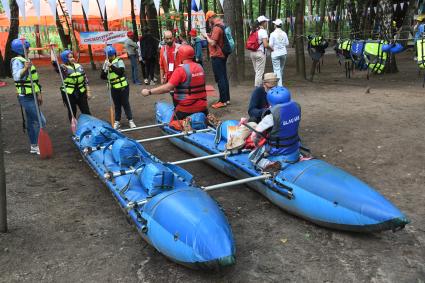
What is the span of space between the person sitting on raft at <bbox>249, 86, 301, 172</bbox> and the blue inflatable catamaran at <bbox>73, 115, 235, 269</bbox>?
1062mm

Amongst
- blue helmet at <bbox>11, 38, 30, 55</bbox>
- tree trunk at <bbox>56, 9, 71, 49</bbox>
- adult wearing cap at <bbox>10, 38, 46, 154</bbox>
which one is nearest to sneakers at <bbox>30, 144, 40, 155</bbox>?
adult wearing cap at <bbox>10, 38, 46, 154</bbox>

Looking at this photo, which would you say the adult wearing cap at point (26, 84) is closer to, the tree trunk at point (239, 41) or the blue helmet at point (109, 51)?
the blue helmet at point (109, 51)

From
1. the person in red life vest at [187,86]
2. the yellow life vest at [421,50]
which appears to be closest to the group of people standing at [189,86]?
the person in red life vest at [187,86]

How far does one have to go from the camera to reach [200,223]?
11.4 ft

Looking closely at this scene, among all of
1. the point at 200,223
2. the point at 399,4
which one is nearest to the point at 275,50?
the point at 200,223

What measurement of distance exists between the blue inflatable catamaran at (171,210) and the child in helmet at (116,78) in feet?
11.0

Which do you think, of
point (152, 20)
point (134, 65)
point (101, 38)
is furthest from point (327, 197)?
point (152, 20)

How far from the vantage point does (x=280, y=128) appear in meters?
4.71

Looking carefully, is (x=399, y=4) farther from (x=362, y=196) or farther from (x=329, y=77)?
(x=362, y=196)

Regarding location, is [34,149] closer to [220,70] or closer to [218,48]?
[220,70]

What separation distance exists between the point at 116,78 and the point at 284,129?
4726mm

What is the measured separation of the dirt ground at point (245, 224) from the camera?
3.54 metres

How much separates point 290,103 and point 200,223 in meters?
1.94

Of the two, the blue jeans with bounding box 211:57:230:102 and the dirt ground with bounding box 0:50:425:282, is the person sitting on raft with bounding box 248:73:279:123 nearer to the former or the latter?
the dirt ground with bounding box 0:50:425:282
